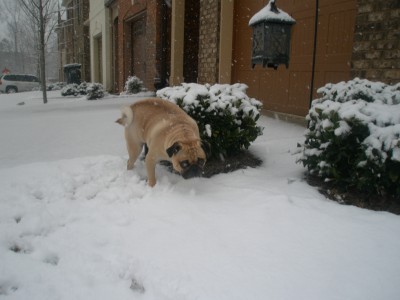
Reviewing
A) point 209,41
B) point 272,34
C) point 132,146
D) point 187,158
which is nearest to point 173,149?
point 187,158

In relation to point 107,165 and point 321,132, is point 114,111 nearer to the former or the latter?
point 107,165

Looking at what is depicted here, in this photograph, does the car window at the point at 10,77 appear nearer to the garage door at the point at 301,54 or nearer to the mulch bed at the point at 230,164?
the garage door at the point at 301,54

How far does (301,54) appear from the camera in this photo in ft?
22.1

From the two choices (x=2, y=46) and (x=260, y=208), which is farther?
(x=2, y=46)

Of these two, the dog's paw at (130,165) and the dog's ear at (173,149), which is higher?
the dog's ear at (173,149)

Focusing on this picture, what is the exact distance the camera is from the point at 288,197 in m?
3.33

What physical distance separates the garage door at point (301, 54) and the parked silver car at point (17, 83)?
2493 centimetres

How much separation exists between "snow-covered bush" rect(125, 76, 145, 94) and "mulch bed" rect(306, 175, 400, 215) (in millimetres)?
10601

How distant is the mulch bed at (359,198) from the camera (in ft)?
10.5

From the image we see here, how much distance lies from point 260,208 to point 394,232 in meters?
1.09

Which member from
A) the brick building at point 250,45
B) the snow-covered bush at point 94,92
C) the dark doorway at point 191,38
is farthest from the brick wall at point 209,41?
the snow-covered bush at point 94,92

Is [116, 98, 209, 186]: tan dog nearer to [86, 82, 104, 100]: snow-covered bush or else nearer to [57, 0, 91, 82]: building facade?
[86, 82, 104, 100]: snow-covered bush

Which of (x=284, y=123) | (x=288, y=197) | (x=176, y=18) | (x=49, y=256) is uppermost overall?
(x=176, y=18)

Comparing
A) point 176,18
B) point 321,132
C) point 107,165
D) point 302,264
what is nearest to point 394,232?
point 302,264
